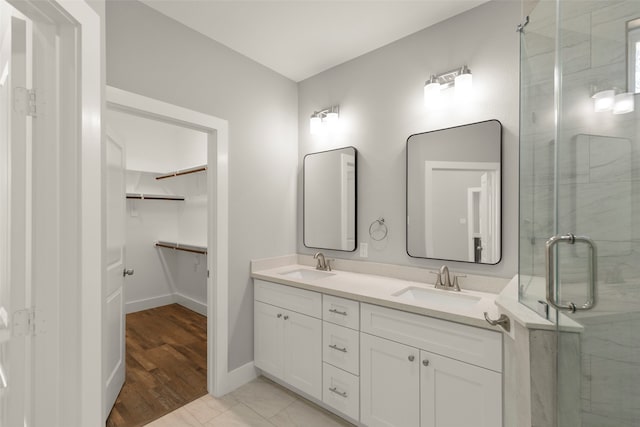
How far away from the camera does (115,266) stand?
1.98 m

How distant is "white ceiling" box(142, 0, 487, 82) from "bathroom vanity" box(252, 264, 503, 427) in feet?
6.08

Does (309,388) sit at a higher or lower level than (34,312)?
lower

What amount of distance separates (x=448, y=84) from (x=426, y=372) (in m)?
1.81

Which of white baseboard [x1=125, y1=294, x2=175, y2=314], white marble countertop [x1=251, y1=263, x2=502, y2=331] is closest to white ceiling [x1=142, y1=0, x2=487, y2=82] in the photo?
white marble countertop [x1=251, y1=263, x2=502, y2=331]

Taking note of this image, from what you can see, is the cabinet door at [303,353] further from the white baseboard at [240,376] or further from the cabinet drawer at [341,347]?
the white baseboard at [240,376]

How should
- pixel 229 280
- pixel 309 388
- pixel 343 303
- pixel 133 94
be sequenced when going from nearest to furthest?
pixel 133 94 → pixel 343 303 → pixel 309 388 → pixel 229 280

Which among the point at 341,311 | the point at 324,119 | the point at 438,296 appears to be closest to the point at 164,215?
the point at 324,119

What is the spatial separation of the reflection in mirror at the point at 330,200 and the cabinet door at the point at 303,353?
741mm

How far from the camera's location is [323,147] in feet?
8.86

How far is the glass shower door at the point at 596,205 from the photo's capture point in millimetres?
885

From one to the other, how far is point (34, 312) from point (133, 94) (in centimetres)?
133

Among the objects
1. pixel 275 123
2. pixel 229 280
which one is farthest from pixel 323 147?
pixel 229 280

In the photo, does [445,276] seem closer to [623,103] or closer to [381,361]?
[381,361]

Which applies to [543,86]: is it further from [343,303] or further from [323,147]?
[323,147]
